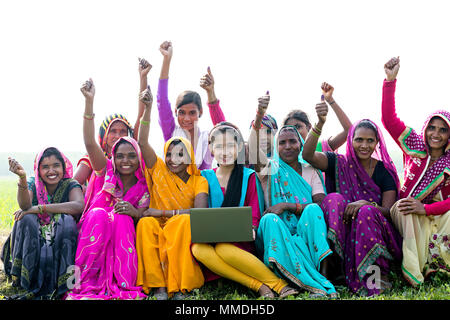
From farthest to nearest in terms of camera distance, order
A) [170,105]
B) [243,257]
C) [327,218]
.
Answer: [170,105]
[327,218]
[243,257]

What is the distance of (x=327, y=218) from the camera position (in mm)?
5328

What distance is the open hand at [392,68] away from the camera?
5.84 metres

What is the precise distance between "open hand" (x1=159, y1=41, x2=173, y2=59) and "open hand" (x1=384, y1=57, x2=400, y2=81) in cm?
292

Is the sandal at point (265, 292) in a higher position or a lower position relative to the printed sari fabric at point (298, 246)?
lower

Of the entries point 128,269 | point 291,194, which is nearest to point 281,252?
point 291,194

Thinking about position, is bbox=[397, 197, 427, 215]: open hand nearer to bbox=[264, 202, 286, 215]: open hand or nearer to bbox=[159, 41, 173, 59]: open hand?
bbox=[264, 202, 286, 215]: open hand

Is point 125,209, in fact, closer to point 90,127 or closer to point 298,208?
point 90,127

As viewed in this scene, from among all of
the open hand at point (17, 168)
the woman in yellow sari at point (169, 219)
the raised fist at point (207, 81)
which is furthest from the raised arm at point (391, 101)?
the open hand at point (17, 168)

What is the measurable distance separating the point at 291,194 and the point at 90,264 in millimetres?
2480

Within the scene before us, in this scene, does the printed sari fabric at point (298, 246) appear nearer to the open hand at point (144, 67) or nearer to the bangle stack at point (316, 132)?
the bangle stack at point (316, 132)

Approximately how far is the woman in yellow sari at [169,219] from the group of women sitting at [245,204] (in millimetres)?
13

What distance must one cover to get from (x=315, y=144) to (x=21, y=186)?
137 inches

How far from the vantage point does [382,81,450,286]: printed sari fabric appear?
5387 millimetres

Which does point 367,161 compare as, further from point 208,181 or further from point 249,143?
point 208,181
